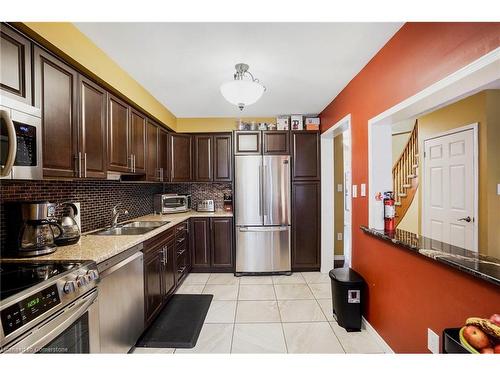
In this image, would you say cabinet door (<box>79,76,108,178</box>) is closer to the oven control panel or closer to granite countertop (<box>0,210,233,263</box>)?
granite countertop (<box>0,210,233,263</box>)

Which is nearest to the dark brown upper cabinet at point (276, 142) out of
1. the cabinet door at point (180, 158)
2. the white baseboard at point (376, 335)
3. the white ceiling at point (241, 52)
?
the white ceiling at point (241, 52)

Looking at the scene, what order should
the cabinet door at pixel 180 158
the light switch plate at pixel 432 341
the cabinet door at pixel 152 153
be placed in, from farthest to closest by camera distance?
1. the cabinet door at pixel 180 158
2. the cabinet door at pixel 152 153
3. the light switch plate at pixel 432 341

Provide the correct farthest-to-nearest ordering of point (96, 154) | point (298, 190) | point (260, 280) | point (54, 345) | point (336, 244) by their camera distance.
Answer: point (336, 244) → point (298, 190) → point (260, 280) → point (96, 154) → point (54, 345)

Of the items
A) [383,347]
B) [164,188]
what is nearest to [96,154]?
[164,188]

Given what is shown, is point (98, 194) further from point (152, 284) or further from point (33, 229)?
point (152, 284)

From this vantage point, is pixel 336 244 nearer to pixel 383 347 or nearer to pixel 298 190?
pixel 298 190

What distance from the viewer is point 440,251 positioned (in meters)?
1.31

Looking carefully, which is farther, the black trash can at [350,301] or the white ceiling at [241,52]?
the black trash can at [350,301]

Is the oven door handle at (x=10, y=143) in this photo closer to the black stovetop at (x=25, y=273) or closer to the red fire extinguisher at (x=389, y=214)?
the black stovetop at (x=25, y=273)

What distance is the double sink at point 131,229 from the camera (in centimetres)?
234

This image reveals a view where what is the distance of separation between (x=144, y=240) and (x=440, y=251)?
2.19 metres

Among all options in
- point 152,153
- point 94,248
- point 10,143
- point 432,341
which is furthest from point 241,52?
point 432,341

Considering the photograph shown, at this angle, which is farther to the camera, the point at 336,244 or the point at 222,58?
the point at 336,244

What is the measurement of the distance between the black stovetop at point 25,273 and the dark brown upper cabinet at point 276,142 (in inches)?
110
